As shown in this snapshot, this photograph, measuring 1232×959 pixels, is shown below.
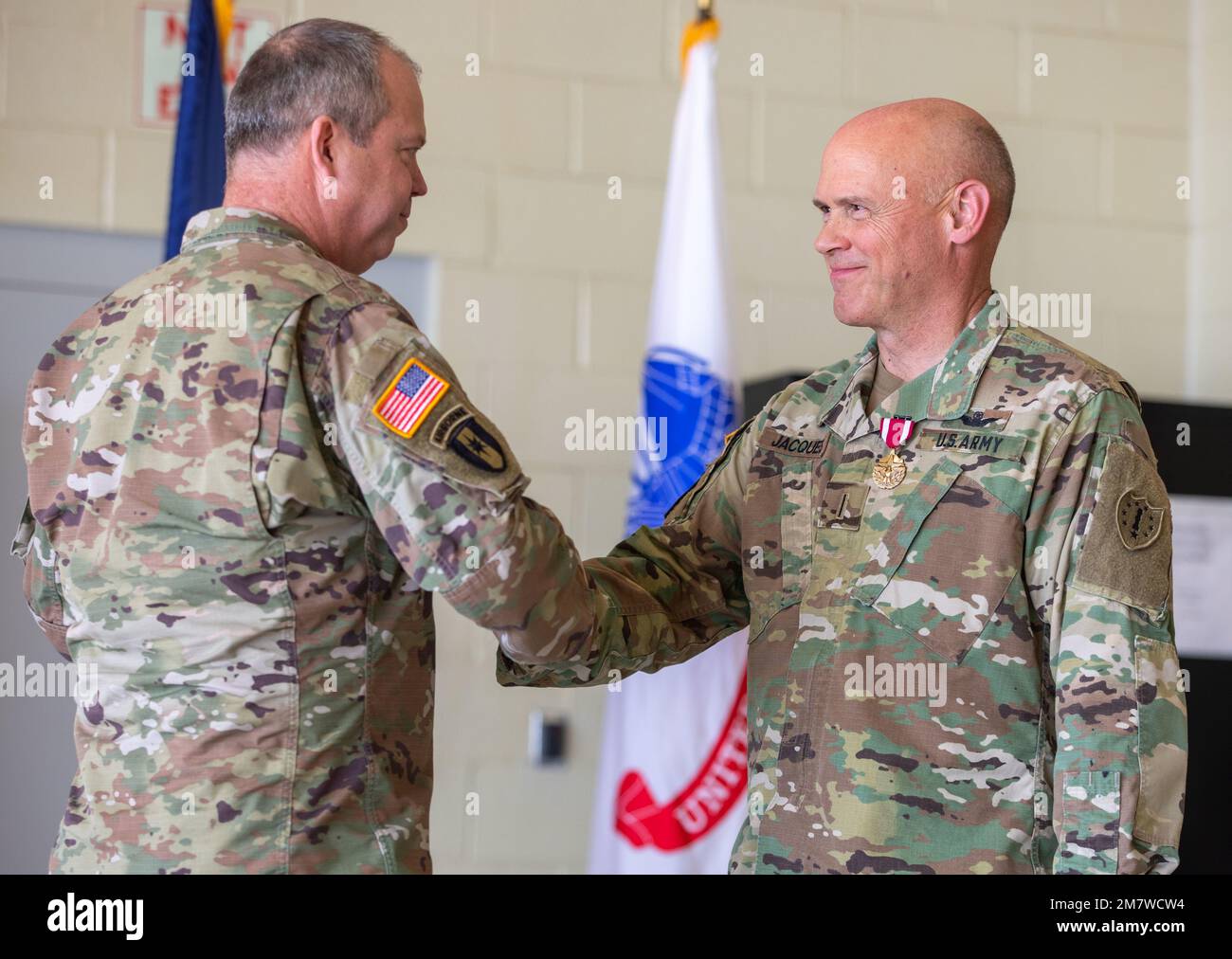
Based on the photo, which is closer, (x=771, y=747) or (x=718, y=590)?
(x=771, y=747)

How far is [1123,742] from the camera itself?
1709 mm

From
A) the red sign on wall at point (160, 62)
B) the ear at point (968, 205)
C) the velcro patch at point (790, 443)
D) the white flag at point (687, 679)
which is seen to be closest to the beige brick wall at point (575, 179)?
the red sign on wall at point (160, 62)

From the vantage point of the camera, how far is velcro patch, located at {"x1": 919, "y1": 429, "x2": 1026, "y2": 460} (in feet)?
6.11

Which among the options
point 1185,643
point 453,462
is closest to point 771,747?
point 453,462

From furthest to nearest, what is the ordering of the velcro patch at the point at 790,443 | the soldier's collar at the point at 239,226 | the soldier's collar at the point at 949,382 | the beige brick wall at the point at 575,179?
the beige brick wall at the point at 575,179
the velcro patch at the point at 790,443
the soldier's collar at the point at 949,382
the soldier's collar at the point at 239,226

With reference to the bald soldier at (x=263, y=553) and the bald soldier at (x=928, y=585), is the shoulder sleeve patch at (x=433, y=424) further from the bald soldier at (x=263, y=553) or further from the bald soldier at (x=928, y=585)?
the bald soldier at (x=928, y=585)

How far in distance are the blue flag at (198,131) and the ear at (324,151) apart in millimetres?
1253

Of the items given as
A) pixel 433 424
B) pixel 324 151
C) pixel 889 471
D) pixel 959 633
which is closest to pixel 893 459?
pixel 889 471

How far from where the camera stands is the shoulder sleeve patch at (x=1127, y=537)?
1.76 metres

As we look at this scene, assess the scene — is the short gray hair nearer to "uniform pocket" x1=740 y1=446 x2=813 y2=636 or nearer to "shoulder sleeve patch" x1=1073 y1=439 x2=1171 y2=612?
"uniform pocket" x1=740 y1=446 x2=813 y2=636

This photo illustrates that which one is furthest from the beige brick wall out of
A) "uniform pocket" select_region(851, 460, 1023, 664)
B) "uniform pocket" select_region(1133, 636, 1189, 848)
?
"uniform pocket" select_region(1133, 636, 1189, 848)

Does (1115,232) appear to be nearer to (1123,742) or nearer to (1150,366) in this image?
(1150,366)

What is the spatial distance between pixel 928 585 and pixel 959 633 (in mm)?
76

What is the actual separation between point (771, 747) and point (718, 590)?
0.26 meters
